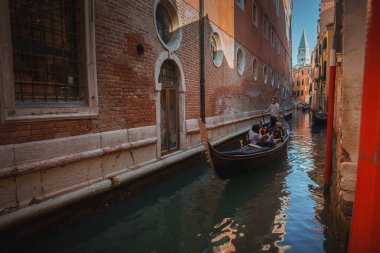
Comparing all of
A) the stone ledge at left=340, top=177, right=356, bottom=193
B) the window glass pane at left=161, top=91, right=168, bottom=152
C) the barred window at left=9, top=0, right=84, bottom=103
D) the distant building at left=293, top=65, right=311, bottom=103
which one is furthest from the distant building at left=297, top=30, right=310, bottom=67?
the stone ledge at left=340, top=177, right=356, bottom=193

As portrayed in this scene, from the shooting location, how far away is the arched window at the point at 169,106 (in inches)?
248

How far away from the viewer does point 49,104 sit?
12.0 feet

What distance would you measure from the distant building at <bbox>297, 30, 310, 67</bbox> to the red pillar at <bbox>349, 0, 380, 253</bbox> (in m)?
97.9

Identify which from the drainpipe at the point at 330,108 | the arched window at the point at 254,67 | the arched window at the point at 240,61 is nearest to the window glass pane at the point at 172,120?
the drainpipe at the point at 330,108

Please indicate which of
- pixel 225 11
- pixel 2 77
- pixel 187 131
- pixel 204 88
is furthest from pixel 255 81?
pixel 2 77

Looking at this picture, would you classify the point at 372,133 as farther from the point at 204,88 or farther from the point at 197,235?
the point at 204,88

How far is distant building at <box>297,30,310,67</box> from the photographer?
89.8 metres

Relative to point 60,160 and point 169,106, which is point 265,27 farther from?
point 60,160

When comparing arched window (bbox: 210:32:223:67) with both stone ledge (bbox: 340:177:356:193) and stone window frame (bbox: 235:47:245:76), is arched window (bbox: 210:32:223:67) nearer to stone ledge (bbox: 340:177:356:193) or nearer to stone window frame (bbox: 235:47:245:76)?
stone window frame (bbox: 235:47:245:76)

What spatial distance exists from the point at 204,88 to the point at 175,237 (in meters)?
5.24

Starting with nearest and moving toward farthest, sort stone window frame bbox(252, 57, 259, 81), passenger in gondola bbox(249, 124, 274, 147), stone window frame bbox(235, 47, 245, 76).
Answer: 1. passenger in gondola bbox(249, 124, 274, 147)
2. stone window frame bbox(235, 47, 245, 76)
3. stone window frame bbox(252, 57, 259, 81)

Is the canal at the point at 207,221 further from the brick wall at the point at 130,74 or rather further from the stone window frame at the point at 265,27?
the stone window frame at the point at 265,27

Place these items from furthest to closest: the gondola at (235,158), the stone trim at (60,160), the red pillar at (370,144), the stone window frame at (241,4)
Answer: the stone window frame at (241,4) → the gondola at (235,158) → the stone trim at (60,160) → the red pillar at (370,144)

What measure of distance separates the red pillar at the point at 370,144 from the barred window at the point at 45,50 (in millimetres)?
3758
